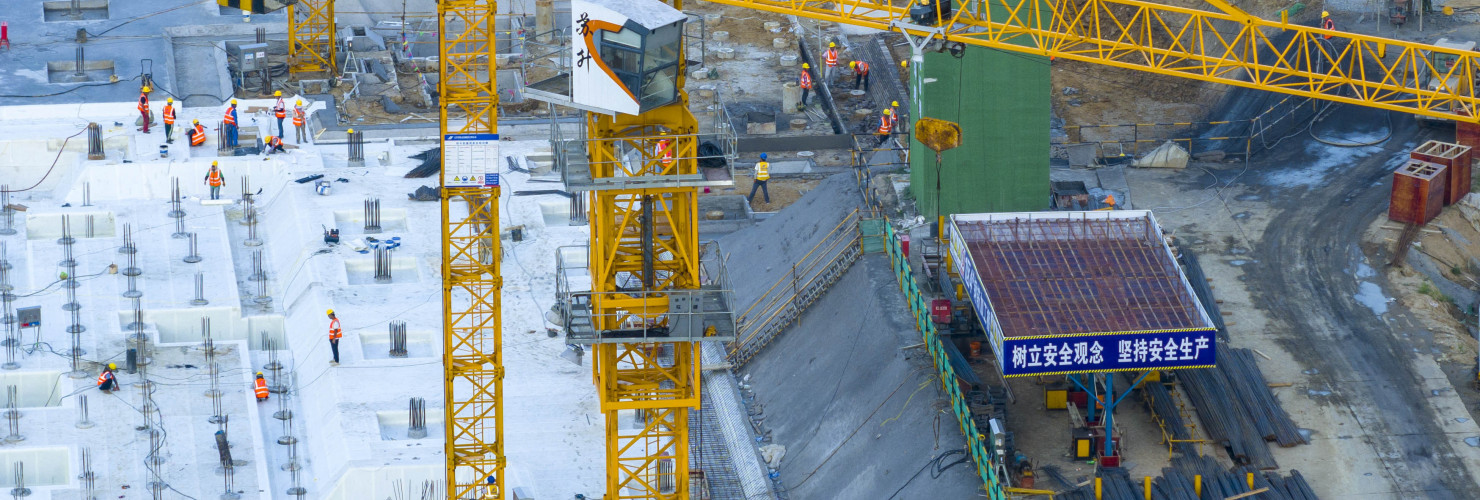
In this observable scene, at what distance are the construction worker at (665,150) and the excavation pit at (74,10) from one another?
5463 centimetres

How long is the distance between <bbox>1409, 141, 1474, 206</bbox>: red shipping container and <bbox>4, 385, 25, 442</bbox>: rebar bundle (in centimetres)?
3872

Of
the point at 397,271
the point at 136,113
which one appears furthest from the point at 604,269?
the point at 136,113

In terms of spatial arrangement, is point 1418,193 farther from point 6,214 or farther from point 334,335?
point 6,214

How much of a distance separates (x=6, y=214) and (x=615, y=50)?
34660mm

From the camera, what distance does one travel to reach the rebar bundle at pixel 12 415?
58906 millimetres

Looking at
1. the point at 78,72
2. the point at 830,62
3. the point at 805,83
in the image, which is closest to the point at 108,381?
the point at 78,72

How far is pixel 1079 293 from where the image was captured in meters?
54.0

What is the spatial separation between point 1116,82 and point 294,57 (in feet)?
103

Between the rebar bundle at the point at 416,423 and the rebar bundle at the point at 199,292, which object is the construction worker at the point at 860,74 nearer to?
the rebar bundle at the point at 199,292

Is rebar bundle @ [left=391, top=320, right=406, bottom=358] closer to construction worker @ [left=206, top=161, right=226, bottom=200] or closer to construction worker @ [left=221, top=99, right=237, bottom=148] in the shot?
construction worker @ [left=206, top=161, right=226, bottom=200]

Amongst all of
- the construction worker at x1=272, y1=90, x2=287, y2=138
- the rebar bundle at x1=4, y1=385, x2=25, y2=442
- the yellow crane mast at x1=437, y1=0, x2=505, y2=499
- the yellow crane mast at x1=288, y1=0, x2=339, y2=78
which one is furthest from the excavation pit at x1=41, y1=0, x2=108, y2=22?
the yellow crane mast at x1=437, y1=0, x2=505, y2=499

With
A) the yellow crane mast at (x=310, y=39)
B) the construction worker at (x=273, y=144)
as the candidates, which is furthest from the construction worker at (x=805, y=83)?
the construction worker at (x=273, y=144)

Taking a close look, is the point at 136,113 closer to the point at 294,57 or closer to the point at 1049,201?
the point at 294,57

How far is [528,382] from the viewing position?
2491 inches
